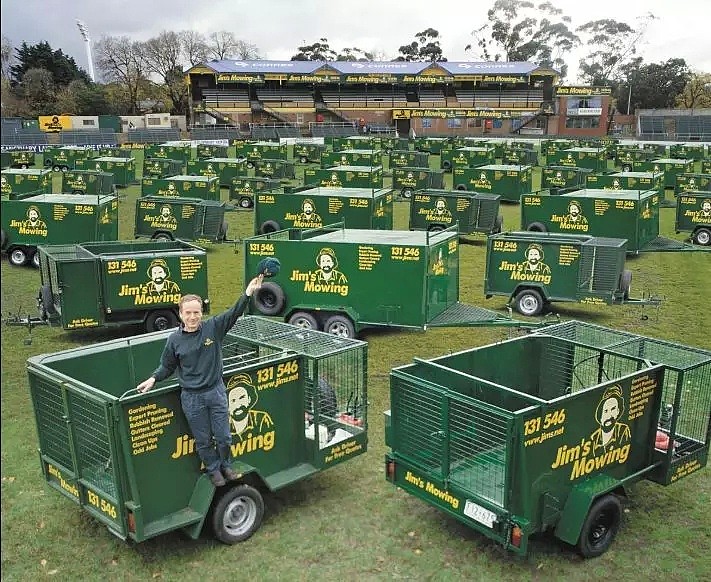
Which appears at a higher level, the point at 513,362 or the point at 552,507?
the point at 513,362

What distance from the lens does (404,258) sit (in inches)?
568

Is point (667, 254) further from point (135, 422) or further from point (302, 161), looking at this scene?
point (302, 161)

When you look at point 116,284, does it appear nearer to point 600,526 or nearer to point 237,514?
point 237,514

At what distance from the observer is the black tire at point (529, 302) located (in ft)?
57.6

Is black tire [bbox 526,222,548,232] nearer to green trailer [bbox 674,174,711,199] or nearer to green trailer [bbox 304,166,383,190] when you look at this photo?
green trailer [bbox 304,166,383,190]

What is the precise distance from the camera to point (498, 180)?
36.4 metres

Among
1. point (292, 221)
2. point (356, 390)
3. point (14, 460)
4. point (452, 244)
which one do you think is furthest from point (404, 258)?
point (292, 221)

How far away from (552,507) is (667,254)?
2069cm

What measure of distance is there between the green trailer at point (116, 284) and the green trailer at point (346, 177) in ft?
64.4

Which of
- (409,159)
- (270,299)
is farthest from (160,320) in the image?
(409,159)

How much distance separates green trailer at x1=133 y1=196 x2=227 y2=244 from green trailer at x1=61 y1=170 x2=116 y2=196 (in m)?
9.29

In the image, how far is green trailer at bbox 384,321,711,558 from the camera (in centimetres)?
717

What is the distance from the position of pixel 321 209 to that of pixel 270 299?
1075cm

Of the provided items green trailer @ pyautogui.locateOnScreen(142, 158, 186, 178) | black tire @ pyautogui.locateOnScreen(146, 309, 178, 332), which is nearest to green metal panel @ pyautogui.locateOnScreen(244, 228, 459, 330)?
black tire @ pyautogui.locateOnScreen(146, 309, 178, 332)
